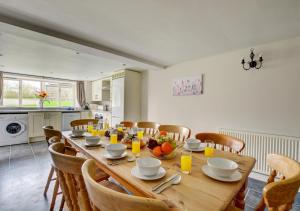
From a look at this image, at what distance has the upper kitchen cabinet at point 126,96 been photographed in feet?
13.1

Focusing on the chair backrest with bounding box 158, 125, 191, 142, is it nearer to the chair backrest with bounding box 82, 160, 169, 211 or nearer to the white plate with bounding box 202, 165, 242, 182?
the white plate with bounding box 202, 165, 242, 182

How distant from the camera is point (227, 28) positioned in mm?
1865

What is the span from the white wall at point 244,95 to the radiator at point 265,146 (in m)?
0.13

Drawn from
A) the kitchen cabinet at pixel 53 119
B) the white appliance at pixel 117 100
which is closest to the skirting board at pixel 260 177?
the white appliance at pixel 117 100

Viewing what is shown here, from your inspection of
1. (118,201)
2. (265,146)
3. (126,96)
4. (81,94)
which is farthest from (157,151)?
(81,94)

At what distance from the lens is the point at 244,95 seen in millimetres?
2510

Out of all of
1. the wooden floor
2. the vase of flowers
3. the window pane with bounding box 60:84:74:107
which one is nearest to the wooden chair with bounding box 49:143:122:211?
the wooden floor

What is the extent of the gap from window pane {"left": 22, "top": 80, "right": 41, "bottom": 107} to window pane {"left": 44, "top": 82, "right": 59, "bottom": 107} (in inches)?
10.7

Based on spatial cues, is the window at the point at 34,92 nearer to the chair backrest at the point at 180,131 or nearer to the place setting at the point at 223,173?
the chair backrest at the point at 180,131

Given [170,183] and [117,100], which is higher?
[117,100]

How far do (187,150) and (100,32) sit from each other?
74.9 inches

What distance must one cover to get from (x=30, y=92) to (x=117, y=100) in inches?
134

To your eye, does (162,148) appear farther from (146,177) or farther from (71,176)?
(71,176)

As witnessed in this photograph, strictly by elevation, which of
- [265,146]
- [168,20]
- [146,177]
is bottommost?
[265,146]
